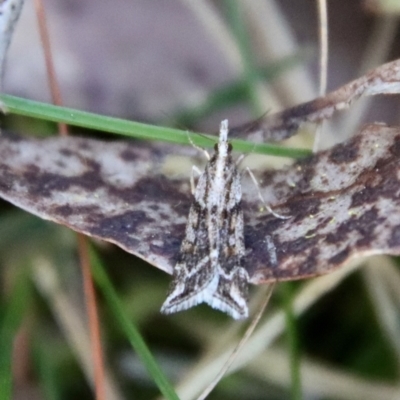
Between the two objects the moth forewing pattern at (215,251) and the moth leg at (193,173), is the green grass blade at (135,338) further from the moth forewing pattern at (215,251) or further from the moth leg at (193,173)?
the moth leg at (193,173)

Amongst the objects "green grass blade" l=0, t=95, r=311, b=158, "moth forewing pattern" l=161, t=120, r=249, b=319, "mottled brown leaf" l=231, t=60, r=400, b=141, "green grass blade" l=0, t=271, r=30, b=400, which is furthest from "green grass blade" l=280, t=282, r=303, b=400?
"green grass blade" l=0, t=271, r=30, b=400

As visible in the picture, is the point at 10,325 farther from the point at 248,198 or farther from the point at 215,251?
the point at 248,198

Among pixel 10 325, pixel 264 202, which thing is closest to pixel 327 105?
pixel 264 202

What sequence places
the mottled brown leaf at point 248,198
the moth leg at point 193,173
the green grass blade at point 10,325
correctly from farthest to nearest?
the moth leg at point 193,173 → the green grass blade at point 10,325 → the mottled brown leaf at point 248,198

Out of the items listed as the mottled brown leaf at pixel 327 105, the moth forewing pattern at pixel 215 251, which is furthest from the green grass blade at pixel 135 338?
the mottled brown leaf at pixel 327 105

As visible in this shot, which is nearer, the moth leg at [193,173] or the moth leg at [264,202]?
the moth leg at [264,202]

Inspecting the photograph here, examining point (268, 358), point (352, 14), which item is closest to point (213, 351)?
point (268, 358)
